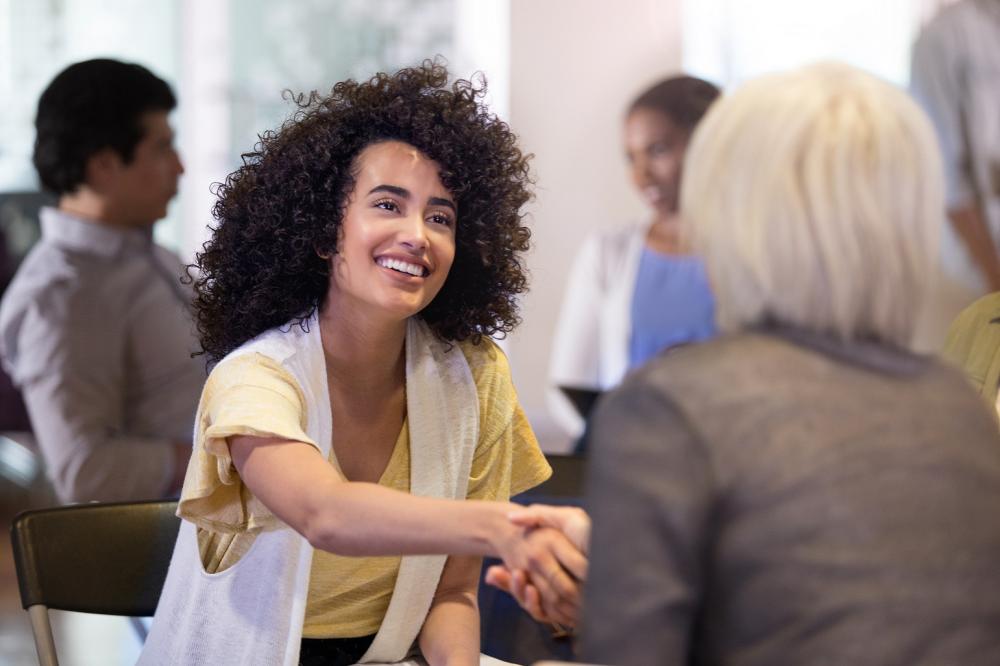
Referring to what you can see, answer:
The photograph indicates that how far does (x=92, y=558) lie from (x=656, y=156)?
259 centimetres

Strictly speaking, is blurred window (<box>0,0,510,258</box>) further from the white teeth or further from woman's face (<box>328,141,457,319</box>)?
the white teeth

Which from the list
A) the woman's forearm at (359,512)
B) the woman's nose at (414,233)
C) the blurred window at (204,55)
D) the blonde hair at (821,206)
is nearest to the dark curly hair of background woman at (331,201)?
the woman's nose at (414,233)

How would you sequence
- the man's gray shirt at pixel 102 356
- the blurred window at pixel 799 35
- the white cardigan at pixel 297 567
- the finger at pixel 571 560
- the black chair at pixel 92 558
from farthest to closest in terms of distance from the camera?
1. the blurred window at pixel 799 35
2. the man's gray shirt at pixel 102 356
3. the black chair at pixel 92 558
4. the white cardigan at pixel 297 567
5. the finger at pixel 571 560

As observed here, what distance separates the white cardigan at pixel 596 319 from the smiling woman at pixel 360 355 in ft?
6.57

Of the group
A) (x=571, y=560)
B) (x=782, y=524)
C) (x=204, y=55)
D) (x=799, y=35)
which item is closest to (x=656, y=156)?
(x=799, y=35)

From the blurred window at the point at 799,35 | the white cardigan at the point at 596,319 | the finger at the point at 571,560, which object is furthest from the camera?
the white cardigan at the point at 596,319

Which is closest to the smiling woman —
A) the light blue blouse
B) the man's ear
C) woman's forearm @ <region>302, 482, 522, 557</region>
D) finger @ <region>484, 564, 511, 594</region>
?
woman's forearm @ <region>302, 482, 522, 557</region>

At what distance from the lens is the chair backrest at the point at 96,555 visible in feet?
7.61

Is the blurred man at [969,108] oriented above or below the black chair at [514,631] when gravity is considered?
above

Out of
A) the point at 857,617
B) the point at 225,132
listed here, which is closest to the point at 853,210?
the point at 857,617

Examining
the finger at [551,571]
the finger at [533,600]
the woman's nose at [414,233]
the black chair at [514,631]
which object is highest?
the woman's nose at [414,233]

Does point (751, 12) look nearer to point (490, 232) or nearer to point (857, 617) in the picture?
point (490, 232)

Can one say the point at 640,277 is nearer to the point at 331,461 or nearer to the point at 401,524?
the point at 331,461

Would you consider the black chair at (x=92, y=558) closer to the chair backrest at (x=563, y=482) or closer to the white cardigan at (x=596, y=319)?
the chair backrest at (x=563, y=482)
